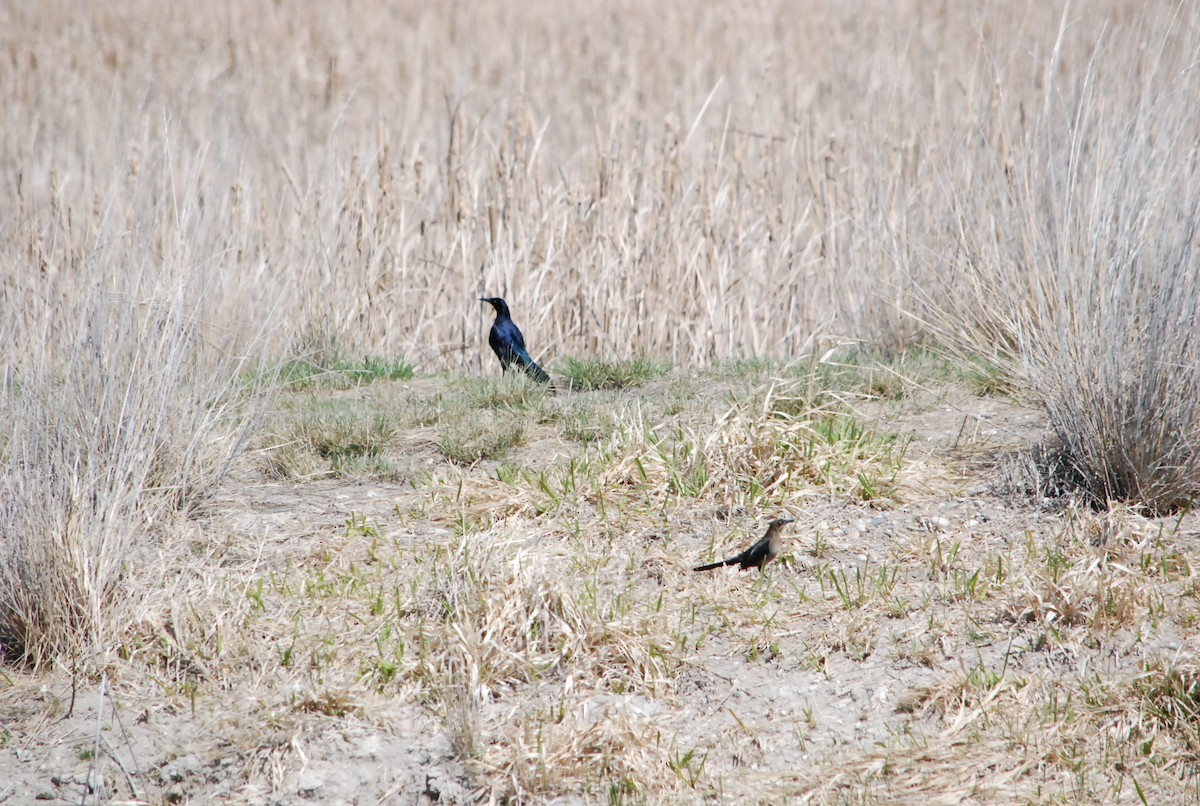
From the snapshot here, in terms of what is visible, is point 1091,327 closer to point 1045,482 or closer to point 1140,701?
point 1045,482

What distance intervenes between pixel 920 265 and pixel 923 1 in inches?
278

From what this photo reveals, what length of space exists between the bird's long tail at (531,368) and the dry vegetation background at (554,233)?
408 millimetres

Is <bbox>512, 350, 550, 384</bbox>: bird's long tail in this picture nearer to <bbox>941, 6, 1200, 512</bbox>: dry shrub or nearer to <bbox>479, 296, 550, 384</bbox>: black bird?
<bbox>479, 296, 550, 384</bbox>: black bird

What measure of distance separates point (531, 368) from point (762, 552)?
6.78 ft

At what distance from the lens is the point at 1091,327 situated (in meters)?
3.48

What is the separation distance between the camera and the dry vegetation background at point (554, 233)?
3.16m

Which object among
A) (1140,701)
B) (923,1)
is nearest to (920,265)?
(1140,701)

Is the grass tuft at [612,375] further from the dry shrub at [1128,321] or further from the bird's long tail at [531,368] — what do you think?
the dry shrub at [1128,321]

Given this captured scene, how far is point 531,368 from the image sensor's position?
16.7ft

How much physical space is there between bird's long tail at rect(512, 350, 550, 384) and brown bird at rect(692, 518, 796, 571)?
1.70m

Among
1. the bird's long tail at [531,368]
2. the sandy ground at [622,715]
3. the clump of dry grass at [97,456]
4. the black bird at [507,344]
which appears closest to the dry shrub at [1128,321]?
the sandy ground at [622,715]

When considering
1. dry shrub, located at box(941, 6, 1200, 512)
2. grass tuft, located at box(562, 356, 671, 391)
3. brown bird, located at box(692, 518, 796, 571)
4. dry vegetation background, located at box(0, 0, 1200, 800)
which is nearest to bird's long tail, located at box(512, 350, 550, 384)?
grass tuft, located at box(562, 356, 671, 391)

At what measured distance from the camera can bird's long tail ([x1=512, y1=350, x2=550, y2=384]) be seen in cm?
484

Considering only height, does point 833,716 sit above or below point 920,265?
below
